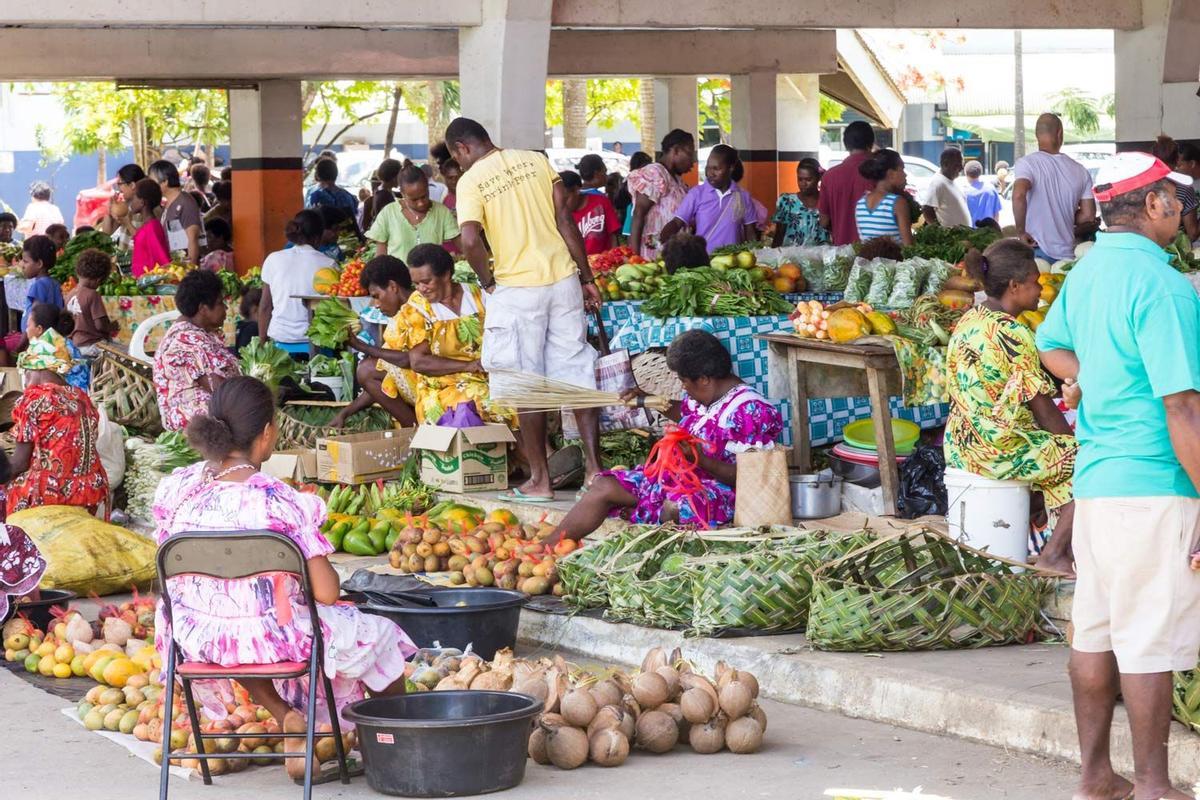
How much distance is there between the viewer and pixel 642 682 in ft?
17.6

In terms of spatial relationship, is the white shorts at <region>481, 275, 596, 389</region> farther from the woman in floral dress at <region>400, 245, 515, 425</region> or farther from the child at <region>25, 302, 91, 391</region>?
the child at <region>25, 302, 91, 391</region>

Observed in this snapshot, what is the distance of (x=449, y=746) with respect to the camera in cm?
484

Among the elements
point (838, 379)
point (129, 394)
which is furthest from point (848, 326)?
point (129, 394)

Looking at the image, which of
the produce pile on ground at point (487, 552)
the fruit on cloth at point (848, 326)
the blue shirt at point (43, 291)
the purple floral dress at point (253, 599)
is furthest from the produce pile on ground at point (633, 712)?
the blue shirt at point (43, 291)

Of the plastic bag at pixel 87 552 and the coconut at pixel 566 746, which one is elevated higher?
the plastic bag at pixel 87 552

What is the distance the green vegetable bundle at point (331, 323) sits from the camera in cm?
1002

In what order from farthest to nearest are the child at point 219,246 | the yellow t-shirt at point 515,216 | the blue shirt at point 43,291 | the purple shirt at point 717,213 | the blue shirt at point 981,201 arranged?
the blue shirt at point 981,201
the child at point 219,246
the blue shirt at point 43,291
the purple shirt at point 717,213
the yellow t-shirt at point 515,216

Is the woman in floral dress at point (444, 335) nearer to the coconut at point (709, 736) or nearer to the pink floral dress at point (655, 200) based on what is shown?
the pink floral dress at point (655, 200)

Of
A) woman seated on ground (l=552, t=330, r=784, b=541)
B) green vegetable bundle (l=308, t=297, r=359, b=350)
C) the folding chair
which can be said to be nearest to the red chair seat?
the folding chair

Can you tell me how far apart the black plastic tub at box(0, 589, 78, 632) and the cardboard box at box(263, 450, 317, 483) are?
2074 millimetres

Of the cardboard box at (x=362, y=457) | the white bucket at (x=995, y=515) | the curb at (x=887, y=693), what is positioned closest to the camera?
the curb at (x=887, y=693)

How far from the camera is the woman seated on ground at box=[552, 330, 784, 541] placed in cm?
734

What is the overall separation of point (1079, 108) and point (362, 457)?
114 feet

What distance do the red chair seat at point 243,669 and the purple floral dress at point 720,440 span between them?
2.76 meters
